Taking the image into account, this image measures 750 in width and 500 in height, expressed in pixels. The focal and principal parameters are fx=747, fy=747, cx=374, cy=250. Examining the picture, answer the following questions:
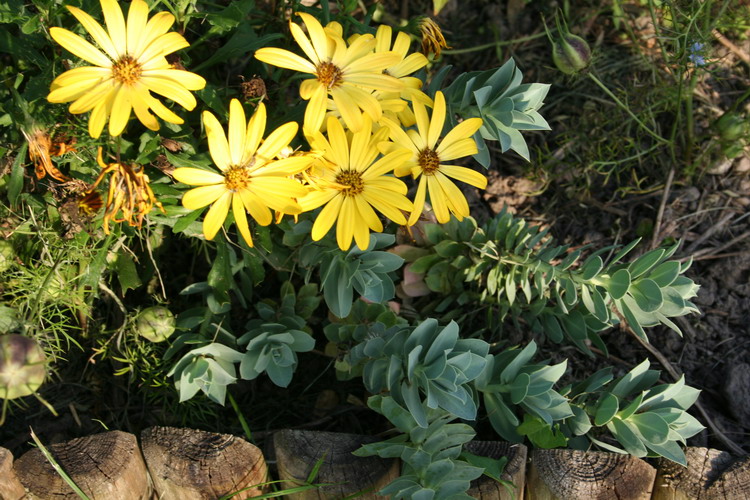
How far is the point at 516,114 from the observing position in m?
1.69

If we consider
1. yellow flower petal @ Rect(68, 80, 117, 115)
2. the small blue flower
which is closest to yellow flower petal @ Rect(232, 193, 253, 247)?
yellow flower petal @ Rect(68, 80, 117, 115)

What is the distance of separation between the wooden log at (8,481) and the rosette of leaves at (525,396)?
1059mm

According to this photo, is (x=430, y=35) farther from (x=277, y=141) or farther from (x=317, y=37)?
(x=277, y=141)

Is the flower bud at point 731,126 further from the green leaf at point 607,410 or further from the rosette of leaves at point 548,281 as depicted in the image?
the green leaf at point 607,410

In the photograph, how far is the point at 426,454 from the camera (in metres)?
1.62

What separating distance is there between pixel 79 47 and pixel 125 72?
90mm

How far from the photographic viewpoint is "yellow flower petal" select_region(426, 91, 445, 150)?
156 cm

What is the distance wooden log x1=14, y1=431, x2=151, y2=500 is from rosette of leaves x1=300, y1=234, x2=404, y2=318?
1.82 feet

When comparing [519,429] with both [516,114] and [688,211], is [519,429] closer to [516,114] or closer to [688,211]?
[516,114]

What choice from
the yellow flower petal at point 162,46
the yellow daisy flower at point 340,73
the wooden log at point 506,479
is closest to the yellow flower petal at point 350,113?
the yellow daisy flower at point 340,73

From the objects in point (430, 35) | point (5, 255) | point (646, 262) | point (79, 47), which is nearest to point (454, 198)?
point (430, 35)

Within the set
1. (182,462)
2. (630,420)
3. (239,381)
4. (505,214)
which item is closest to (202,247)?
(239,381)

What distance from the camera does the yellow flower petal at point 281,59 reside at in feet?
4.66

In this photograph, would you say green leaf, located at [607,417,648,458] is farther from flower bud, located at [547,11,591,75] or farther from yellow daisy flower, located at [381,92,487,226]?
flower bud, located at [547,11,591,75]
